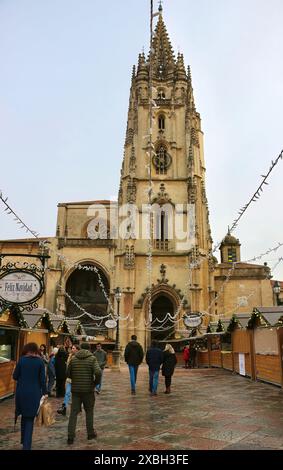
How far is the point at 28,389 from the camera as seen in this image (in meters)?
5.14

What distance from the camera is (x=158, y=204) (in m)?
33.7

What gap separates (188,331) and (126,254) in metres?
7.44

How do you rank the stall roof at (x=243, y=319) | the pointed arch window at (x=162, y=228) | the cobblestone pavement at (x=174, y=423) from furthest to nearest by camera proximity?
the pointed arch window at (x=162, y=228) < the stall roof at (x=243, y=319) < the cobblestone pavement at (x=174, y=423)

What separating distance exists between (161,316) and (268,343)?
1914cm

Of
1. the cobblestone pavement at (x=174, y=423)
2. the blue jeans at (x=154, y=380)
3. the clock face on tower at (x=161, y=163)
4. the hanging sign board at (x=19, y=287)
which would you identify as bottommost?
the cobblestone pavement at (x=174, y=423)

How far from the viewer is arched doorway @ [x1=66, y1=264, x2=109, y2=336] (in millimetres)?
34125

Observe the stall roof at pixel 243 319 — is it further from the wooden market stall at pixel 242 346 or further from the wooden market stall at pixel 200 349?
the wooden market stall at pixel 200 349

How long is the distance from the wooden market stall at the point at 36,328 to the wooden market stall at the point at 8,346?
1.46 feet

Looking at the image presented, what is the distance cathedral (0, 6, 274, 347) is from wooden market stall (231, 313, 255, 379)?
36.2 ft

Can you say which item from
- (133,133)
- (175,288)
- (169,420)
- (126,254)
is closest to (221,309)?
(175,288)

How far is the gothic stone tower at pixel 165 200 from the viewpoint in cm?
3064

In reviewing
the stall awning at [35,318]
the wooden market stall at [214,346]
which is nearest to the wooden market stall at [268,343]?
the wooden market stall at [214,346]

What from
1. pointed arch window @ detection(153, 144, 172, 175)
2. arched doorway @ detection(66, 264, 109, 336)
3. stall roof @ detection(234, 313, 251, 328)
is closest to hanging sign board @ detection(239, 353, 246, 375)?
stall roof @ detection(234, 313, 251, 328)

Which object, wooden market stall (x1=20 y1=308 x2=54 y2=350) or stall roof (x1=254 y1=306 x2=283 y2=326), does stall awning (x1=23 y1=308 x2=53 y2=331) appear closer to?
wooden market stall (x1=20 y1=308 x2=54 y2=350)
